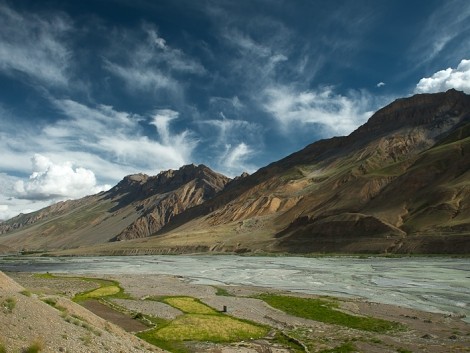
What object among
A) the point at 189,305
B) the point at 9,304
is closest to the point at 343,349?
the point at 9,304

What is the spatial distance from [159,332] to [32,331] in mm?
13763

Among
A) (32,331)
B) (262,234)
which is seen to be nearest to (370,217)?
(262,234)

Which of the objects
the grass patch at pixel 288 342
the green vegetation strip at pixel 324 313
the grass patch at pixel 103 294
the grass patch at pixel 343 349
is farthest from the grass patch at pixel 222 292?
the grass patch at pixel 343 349

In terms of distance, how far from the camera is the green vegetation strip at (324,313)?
3231 cm

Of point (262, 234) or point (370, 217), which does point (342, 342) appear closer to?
point (370, 217)

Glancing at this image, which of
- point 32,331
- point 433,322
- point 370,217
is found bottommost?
point 433,322

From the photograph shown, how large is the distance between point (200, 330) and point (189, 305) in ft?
37.9

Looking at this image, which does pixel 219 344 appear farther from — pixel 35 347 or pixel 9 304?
pixel 35 347

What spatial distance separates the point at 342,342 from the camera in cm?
2762

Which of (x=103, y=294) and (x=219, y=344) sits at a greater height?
(x=103, y=294)

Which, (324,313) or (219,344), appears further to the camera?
(324,313)

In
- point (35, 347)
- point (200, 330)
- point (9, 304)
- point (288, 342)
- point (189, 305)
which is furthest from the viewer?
point (189, 305)

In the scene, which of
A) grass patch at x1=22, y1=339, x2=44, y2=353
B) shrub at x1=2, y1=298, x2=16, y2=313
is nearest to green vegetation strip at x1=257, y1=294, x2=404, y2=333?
grass patch at x1=22, y1=339, x2=44, y2=353

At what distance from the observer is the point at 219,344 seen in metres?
27.0
